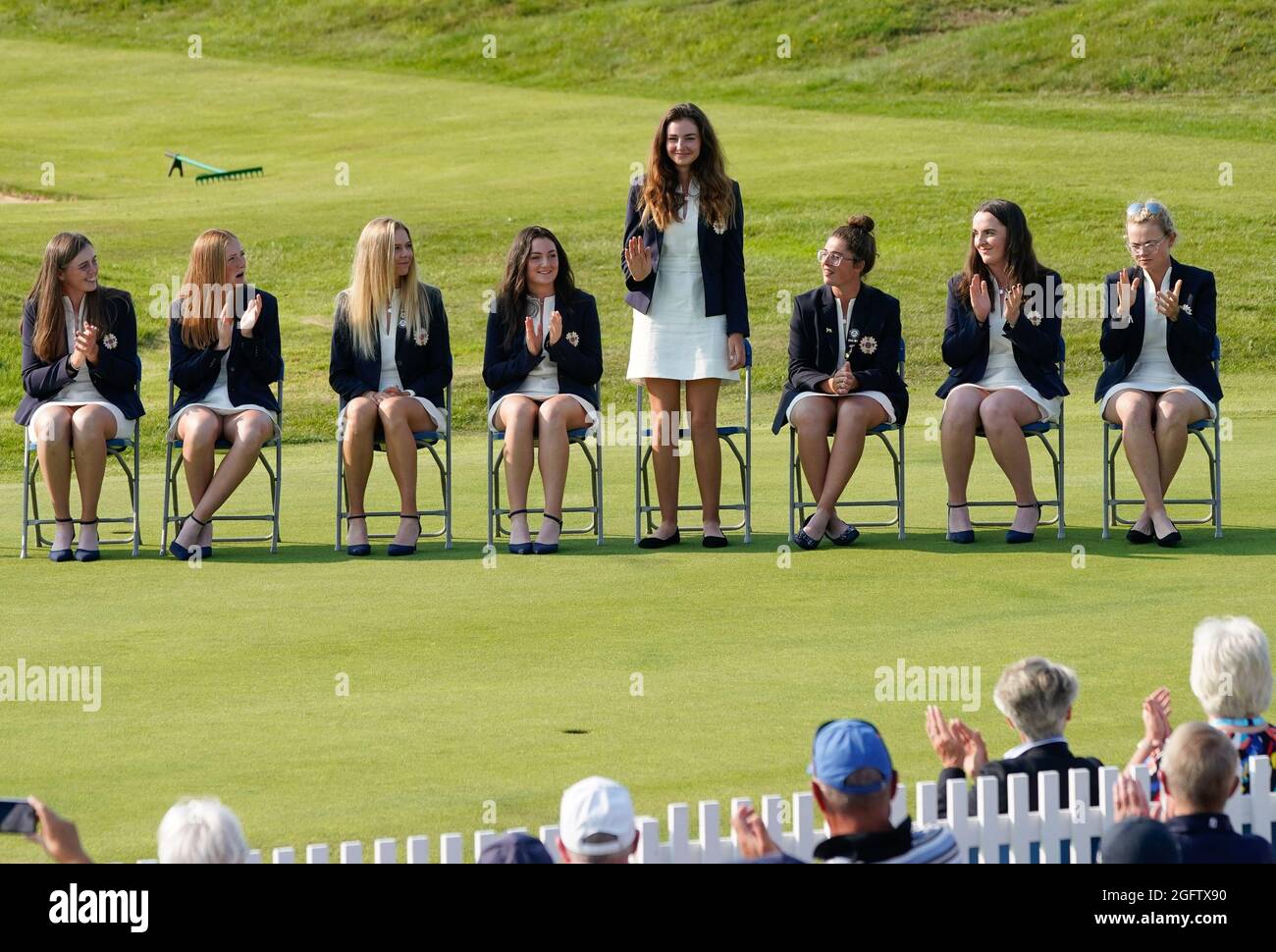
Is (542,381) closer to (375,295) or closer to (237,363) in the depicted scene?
(375,295)

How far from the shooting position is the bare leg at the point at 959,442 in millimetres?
11695

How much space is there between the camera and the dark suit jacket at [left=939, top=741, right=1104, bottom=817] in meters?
5.65

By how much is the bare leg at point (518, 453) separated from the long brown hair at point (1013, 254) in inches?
98.7

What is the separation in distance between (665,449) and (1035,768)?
638cm

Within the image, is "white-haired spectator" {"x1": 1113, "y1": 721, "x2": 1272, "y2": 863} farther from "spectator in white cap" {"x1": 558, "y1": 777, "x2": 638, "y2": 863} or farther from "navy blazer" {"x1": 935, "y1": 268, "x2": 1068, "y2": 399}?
"navy blazer" {"x1": 935, "y1": 268, "x2": 1068, "y2": 399}

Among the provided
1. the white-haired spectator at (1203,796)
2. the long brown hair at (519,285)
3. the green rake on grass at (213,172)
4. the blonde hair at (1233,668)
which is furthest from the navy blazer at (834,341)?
the green rake on grass at (213,172)

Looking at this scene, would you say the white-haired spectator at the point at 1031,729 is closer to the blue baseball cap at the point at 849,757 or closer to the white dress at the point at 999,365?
the blue baseball cap at the point at 849,757

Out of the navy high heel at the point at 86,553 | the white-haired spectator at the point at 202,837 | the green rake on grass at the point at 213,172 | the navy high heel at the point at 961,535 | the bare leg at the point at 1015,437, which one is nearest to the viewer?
the white-haired spectator at the point at 202,837

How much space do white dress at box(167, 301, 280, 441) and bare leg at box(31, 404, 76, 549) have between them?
586 millimetres

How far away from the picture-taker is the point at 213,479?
39.3 ft

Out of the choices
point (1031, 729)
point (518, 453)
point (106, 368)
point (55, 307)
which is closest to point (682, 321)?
point (518, 453)

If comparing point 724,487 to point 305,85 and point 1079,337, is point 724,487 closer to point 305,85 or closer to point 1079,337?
point 1079,337

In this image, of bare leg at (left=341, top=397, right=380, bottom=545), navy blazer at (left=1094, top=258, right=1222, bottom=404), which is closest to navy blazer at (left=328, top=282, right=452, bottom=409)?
bare leg at (left=341, top=397, right=380, bottom=545)
